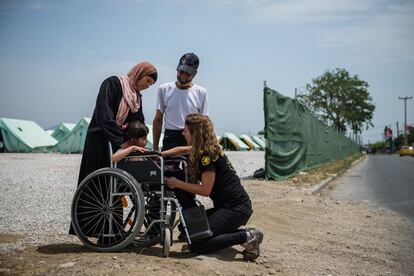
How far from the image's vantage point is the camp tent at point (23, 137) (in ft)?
99.5

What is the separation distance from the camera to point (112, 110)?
396cm

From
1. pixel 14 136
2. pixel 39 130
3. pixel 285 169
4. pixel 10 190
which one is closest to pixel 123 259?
pixel 10 190

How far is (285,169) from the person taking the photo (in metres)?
12.5

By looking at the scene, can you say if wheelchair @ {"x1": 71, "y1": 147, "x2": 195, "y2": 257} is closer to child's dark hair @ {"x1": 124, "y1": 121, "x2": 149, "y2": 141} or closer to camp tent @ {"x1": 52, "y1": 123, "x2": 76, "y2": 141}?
child's dark hair @ {"x1": 124, "y1": 121, "x2": 149, "y2": 141}

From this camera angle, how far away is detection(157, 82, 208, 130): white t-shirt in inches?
187

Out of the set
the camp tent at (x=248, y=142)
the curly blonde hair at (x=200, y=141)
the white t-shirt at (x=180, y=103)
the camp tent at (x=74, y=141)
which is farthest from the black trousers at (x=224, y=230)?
the camp tent at (x=248, y=142)

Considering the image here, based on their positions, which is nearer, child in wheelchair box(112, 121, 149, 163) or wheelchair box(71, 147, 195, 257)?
wheelchair box(71, 147, 195, 257)

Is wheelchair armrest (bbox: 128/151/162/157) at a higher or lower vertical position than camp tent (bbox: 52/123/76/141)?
lower

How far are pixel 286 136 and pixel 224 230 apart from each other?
9073 millimetres

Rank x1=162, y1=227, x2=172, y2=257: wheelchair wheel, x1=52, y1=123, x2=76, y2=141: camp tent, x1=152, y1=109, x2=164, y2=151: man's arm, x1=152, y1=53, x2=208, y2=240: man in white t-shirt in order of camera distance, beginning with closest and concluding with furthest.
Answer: x1=162, y1=227, x2=172, y2=257: wheelchair wheel < x1=152, y1=53, x2=208, y2=240: man in white t-shirt < x1=152, y1=109, x2=164, y2=151: man's arm < x1=52, y1=123, x2=76, y2=141: camp tent

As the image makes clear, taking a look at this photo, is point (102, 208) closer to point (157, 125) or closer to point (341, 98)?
point (157, 125)

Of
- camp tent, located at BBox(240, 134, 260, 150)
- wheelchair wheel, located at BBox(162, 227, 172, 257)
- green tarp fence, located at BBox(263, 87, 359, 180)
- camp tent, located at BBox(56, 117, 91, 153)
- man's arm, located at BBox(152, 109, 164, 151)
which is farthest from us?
camp tent, located at BBox(240, 134, 260, 150)

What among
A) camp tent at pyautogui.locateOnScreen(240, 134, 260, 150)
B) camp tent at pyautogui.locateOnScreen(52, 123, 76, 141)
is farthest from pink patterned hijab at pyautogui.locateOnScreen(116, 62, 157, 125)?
camp tent at pyautogui.locateOnScreen(240, 134, 260, 150)

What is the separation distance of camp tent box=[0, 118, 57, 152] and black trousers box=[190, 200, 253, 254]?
28463 mm
